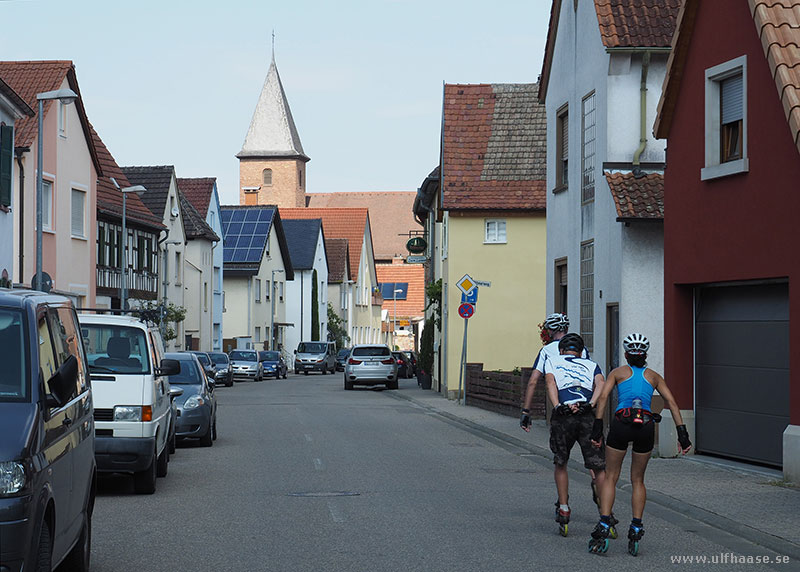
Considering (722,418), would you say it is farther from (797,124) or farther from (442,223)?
(442,223)

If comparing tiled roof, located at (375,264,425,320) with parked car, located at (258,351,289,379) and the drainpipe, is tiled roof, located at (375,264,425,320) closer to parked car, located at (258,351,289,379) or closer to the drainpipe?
parked car, located at (258,351,289,379)

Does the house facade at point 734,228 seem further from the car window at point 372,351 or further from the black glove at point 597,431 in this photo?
the car window at point 372,351

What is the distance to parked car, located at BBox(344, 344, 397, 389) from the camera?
45.3 m

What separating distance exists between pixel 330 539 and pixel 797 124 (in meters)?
7.09

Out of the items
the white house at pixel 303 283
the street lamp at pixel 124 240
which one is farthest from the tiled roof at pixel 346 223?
the street lamp at pixel 124 240

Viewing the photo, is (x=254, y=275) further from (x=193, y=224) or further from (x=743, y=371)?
(x=743, y=371)

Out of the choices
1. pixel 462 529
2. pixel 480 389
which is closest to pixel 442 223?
pixel 480 389

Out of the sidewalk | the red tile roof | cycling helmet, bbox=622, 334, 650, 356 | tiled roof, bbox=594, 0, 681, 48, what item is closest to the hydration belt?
cycling helmet, bbox=622, 334, 650, 356

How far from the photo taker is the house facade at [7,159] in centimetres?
2891

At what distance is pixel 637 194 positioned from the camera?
63.4 feet

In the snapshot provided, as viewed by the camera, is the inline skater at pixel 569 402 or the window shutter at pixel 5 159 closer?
the inline skater at pixel 569 402

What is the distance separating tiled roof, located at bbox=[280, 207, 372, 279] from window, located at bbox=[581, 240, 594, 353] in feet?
271

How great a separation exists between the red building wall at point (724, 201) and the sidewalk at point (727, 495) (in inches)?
41.0

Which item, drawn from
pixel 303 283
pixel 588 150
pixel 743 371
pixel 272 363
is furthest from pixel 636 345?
pixel 303 283
